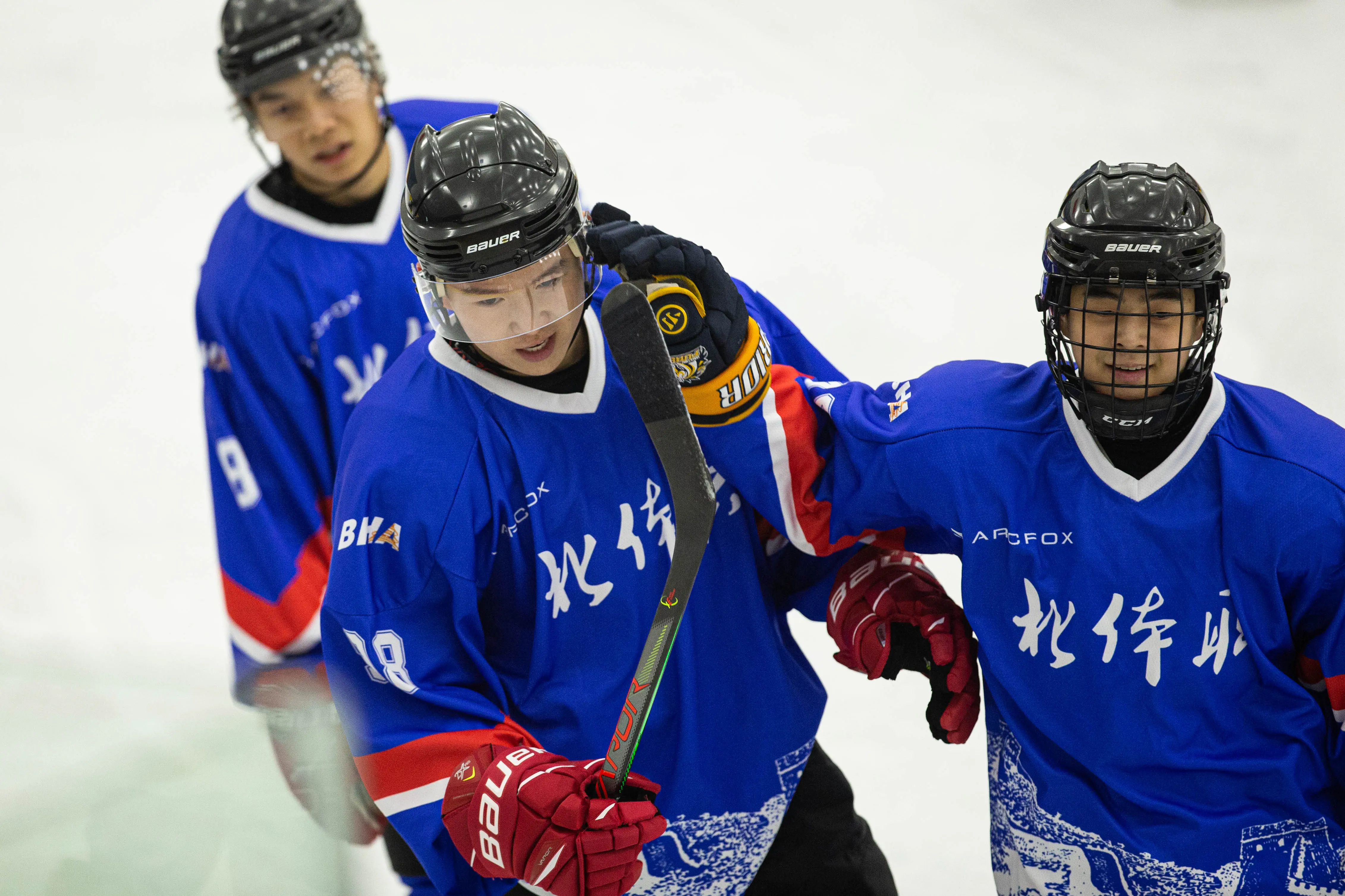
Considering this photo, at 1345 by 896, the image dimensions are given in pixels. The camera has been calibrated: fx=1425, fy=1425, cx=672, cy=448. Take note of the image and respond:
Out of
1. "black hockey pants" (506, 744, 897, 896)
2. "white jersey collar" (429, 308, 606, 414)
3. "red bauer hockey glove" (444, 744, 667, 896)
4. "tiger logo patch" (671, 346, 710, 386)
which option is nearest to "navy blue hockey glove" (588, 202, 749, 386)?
"tiger logo patch" (671, 346, 710, 386)

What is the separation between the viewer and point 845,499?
1.69 metres

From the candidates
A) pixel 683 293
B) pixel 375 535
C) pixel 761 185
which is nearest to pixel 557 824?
pixel 375 535

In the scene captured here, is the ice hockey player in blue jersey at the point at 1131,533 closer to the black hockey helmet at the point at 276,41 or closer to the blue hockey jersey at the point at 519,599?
the blue hockey jersey at the point at 519,599

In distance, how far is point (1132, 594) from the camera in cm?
156

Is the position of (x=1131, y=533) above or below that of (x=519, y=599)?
above

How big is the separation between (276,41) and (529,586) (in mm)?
1170

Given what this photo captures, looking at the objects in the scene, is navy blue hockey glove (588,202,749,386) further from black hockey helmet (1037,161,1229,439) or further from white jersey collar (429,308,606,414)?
black hockey helmet (1037,161,1229,439)

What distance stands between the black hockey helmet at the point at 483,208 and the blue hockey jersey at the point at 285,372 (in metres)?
0.77

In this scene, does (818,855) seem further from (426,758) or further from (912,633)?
(426,758)

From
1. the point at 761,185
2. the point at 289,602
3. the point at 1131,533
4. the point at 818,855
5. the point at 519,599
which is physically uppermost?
the point at 1131,533

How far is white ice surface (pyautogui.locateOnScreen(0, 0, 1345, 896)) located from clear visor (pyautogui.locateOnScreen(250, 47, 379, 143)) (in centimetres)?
127

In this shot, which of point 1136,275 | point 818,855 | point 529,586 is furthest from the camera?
point 818,855

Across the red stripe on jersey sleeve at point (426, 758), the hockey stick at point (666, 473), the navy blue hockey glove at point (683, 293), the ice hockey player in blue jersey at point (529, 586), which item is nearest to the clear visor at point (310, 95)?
the ice hockey player in blue jersey at point (529, 586)

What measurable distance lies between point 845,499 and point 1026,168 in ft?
9.57
